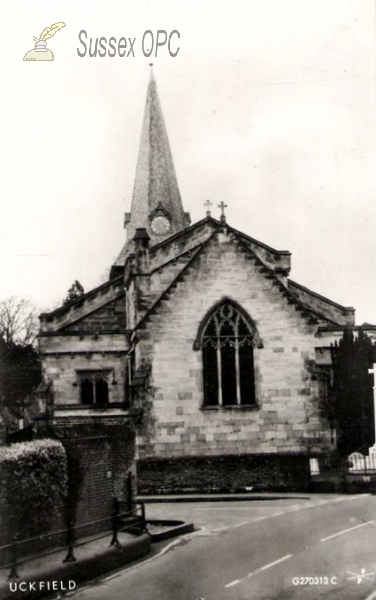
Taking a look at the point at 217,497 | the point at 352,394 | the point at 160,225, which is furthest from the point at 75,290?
the point at 217,497

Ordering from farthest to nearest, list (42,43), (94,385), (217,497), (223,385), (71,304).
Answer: (71,304)
(94,385)
(223,385)
(217,497)
(42,43)

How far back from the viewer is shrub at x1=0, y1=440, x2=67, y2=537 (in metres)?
12.8

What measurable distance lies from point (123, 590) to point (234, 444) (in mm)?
14610

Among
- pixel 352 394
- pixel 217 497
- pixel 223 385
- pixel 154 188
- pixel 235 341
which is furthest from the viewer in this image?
pixel 154 188

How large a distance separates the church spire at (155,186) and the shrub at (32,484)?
2864 cm

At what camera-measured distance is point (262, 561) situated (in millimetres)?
13922

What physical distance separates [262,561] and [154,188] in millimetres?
31639

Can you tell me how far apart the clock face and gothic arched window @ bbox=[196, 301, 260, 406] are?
15709mm

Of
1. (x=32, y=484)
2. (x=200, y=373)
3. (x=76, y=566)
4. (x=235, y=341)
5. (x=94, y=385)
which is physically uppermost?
(x=235, y=341)

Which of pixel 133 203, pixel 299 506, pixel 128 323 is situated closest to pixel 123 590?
pixel 299 506

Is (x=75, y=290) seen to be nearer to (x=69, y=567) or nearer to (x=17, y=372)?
(x=17, y=372)

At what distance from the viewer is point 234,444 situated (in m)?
26.5

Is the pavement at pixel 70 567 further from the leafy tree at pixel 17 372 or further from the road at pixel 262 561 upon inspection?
the leafy tree at pixel 17 372

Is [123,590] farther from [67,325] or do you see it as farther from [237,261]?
[67,325]
